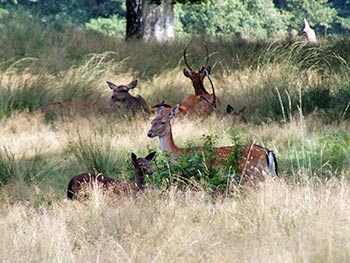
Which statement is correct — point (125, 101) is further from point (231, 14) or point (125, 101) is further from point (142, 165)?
point (231, 14)

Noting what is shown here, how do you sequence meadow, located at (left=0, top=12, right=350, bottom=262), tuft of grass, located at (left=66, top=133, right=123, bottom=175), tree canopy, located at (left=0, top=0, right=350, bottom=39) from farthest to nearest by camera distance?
1. tree canopy, located at (left=0, top=0, right=350, bottom=39)
2. tuft of grass, located at (left=66, top=133, right=123, bottom=175)
3. meadow, located at (left=0, top=12, right=350, bottom=262)

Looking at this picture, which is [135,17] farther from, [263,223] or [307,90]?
[263,223]

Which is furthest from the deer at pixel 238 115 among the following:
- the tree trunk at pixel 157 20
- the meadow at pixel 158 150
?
the tree trunk at pixel 157 20

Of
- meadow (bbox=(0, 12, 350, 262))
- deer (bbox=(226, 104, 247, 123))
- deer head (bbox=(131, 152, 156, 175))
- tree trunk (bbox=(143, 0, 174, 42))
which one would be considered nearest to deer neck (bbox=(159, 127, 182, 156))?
meadow (bbox=(0, 12, 350, 262))

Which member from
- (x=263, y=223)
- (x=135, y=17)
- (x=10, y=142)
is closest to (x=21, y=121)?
(x=10, y=142)

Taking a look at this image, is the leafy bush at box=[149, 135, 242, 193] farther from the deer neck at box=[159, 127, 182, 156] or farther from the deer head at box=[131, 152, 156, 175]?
the deer neck at box=[159, 127, 182, 156]

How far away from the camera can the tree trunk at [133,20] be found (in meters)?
18.2

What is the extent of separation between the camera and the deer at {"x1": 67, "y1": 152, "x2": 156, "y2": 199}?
7.01m

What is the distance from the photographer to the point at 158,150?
9539 millimetres

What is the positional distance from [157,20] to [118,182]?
11.4 m

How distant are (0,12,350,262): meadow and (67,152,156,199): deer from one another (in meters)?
0.13

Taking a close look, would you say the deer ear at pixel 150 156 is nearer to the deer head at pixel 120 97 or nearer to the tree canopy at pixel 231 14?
the deer head at pixel 120 97

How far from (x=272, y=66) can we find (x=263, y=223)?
29.1 feet

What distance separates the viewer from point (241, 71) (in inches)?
589
